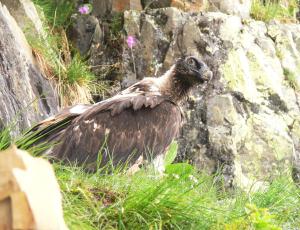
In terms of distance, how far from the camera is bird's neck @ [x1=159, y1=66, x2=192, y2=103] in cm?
705

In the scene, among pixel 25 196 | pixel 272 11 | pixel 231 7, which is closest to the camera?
pixel 25 196

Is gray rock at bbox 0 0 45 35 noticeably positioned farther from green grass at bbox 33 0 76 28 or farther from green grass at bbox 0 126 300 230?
green grass at bbox 0 126 300 230

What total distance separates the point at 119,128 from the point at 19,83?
121cm

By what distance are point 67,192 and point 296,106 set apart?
23.0ft

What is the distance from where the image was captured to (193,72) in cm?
720

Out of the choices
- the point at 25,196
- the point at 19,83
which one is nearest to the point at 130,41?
the point at 19,83

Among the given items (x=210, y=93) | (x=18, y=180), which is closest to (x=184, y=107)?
(x=210, y=93)

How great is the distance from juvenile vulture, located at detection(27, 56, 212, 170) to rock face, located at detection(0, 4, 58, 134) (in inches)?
15.0

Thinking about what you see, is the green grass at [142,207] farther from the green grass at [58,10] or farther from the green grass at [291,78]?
the green grass at [291,78]

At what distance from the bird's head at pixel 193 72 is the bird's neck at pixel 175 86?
4 centimetres

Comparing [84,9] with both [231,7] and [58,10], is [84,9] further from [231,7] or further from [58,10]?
[231,7]

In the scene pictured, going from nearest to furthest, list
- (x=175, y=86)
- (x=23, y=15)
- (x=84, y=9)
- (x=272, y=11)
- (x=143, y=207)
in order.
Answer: (x=143, y=207) < (x=175, y=86) < (x=23, y=15) < (x=84, y=9) < (x=272, y=11)

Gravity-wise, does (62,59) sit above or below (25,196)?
below

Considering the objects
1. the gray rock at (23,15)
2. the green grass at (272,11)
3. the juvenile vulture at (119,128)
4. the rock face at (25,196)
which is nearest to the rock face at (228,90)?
the green grass at (272,11)
